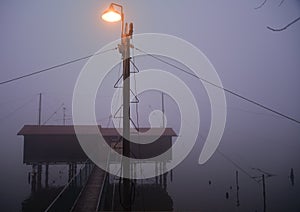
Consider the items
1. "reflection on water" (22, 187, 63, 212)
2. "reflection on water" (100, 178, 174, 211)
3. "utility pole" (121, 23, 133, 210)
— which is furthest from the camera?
"reflection on water" (22, 187, 63, 212)

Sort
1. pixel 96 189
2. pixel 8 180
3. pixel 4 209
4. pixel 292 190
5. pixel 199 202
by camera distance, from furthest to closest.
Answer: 1. pixel 8 180
2. pixel 292 190
3. pixel 199 202
4. pixel 4 209
5. pixel 96 189

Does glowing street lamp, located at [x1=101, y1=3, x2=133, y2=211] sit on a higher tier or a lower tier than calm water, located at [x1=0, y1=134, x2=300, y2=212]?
higher

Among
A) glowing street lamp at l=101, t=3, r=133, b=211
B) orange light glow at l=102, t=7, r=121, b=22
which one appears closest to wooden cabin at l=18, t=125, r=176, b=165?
glowing street lamp at l=101, t=3, r=133, b=211

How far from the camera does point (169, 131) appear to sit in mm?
36312

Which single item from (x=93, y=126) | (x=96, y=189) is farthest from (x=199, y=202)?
(x=96, y=189)

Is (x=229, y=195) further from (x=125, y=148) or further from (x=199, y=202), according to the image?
(x=125, y=148)

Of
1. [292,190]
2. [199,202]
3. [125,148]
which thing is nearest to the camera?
[125,148]

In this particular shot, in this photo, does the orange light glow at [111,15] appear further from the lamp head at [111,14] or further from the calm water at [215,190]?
the calm water at [215,190]

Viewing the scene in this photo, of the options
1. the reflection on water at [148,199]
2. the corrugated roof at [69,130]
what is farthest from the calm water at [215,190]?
the corrugated roof at [69,130]

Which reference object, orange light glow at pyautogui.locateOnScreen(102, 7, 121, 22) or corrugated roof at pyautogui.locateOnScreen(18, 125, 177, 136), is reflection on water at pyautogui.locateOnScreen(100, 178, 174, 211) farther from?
orange light glow at pyautogui.locateOnScreen(102, 7, 121, 22)

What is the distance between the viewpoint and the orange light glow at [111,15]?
698 centimetres

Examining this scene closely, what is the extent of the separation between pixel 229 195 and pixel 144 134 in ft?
61.2

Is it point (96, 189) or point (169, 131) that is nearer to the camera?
point (96, 189)

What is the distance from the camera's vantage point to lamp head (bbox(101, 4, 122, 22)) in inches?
275
